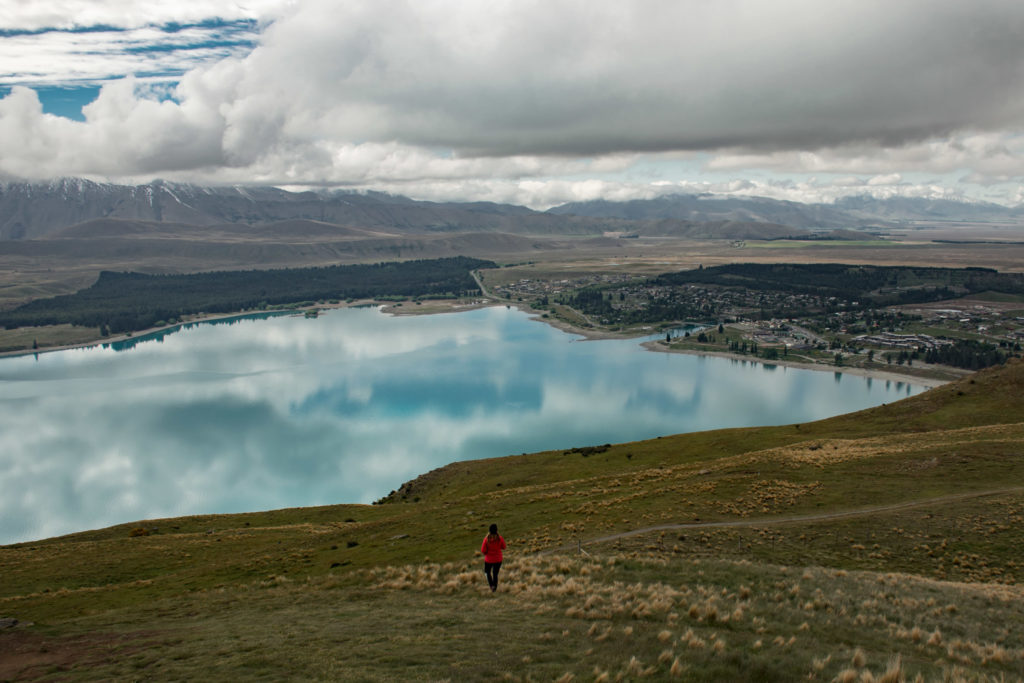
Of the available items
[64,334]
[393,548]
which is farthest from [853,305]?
[64,334]

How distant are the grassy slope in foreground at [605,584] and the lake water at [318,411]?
34.6m

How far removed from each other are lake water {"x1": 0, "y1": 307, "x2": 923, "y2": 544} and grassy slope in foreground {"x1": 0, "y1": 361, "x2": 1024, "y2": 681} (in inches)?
1364

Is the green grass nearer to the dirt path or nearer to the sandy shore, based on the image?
the sandy shore

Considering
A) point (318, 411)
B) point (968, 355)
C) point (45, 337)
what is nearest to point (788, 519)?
point (318, 411)

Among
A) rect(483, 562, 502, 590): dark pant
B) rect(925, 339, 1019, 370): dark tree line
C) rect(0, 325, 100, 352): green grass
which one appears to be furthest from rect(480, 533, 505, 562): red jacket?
rect(0, 325, 100, 352): green grass

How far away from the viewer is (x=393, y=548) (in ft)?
90.3

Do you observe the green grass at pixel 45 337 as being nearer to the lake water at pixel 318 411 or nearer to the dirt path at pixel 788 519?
the lake water at pixel 318 411

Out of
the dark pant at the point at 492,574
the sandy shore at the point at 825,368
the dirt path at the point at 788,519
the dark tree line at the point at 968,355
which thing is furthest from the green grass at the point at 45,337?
the dark tree line at the point at 968,355

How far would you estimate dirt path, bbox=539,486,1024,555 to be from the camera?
2381 cm

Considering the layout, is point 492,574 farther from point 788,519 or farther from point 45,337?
point 45,337

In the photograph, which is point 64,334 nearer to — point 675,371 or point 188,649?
point 675,371

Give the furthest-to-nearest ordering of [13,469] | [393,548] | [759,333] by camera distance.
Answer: [759,333]
[13,469]
[393,548]

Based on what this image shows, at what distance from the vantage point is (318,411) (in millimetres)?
101562

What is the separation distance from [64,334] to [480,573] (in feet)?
689
